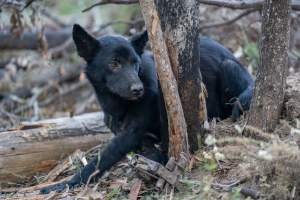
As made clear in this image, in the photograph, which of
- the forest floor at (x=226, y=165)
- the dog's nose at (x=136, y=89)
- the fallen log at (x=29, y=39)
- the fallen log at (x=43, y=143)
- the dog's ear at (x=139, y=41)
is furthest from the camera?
the fallen log at (x=29, y=39)

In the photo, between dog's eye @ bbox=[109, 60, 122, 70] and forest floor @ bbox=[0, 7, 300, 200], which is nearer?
forest floor @ bbox=[0, 7, 300, 200]

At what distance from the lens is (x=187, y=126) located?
510 centimetres

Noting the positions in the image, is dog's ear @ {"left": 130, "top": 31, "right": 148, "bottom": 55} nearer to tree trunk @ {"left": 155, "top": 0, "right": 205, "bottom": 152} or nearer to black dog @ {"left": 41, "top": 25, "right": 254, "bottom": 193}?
black dog @ {"left": 41, "top": 25, "right": 254, "bottom": 193}

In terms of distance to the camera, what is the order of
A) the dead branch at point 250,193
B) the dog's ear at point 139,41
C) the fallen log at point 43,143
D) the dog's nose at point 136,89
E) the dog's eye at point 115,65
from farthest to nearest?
1. the fallen log at point 43,143
2. the dog's ear at point 139,41
3. the dog's eye at point 115,65
4. the dog's nose at point 136,89
5. the dead branch at point 250,193

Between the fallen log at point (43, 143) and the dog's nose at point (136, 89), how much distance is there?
1264mm

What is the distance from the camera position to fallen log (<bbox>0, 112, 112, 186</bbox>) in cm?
621

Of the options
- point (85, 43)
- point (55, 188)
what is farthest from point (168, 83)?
point (55, 188)

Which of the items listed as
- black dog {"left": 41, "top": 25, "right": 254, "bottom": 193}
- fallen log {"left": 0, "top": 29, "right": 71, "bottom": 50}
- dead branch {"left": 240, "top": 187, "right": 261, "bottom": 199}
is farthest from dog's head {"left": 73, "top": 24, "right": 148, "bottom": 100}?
fallen log {"left": 0, "top": 29, "right": 71, "bottom": 50}

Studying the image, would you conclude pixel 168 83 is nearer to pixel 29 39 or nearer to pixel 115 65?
pixel 115 65

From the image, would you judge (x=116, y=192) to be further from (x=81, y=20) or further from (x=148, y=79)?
(x=81, y=20)

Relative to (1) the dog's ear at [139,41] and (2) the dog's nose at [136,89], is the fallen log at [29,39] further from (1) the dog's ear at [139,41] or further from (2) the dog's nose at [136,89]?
(2) the dog's nose at [136,89]

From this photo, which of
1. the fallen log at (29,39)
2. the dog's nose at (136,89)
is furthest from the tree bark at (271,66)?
the fallen log at (29,39)

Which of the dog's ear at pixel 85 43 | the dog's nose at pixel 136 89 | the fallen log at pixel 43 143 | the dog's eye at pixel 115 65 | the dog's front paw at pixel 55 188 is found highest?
the dog's ear at pixel 85 43

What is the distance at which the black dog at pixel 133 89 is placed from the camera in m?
5.71
